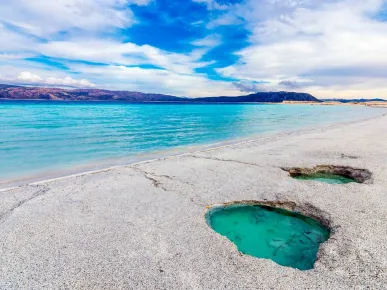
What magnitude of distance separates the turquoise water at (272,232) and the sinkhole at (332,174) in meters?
3.61

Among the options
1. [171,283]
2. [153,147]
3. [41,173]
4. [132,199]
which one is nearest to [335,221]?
[171,283]

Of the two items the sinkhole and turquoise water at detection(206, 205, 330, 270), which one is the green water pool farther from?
turquoise water at detection(206, 205, 330, 270)

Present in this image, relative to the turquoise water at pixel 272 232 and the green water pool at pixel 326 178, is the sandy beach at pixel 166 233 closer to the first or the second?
the turquoise water at pixel 272 232

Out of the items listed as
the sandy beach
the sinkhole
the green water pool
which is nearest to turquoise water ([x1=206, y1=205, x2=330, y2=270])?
the sandy beach

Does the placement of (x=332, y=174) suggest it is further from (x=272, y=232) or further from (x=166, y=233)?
(x=166, y=233)

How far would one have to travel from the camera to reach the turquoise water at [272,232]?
4707 millimetres

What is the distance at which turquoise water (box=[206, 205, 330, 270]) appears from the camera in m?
4.71

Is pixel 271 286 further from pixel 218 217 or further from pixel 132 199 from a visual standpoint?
pixel 132 199

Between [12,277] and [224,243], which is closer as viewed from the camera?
[12,277]

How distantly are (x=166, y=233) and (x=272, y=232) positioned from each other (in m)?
2.30

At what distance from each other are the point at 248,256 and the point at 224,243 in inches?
21.3

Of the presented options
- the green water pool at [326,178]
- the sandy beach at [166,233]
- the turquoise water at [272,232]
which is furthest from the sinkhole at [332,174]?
the turquoise water at [272,232]

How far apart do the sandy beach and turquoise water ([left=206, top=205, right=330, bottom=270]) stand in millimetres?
303

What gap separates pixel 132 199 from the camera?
23.2 feet
